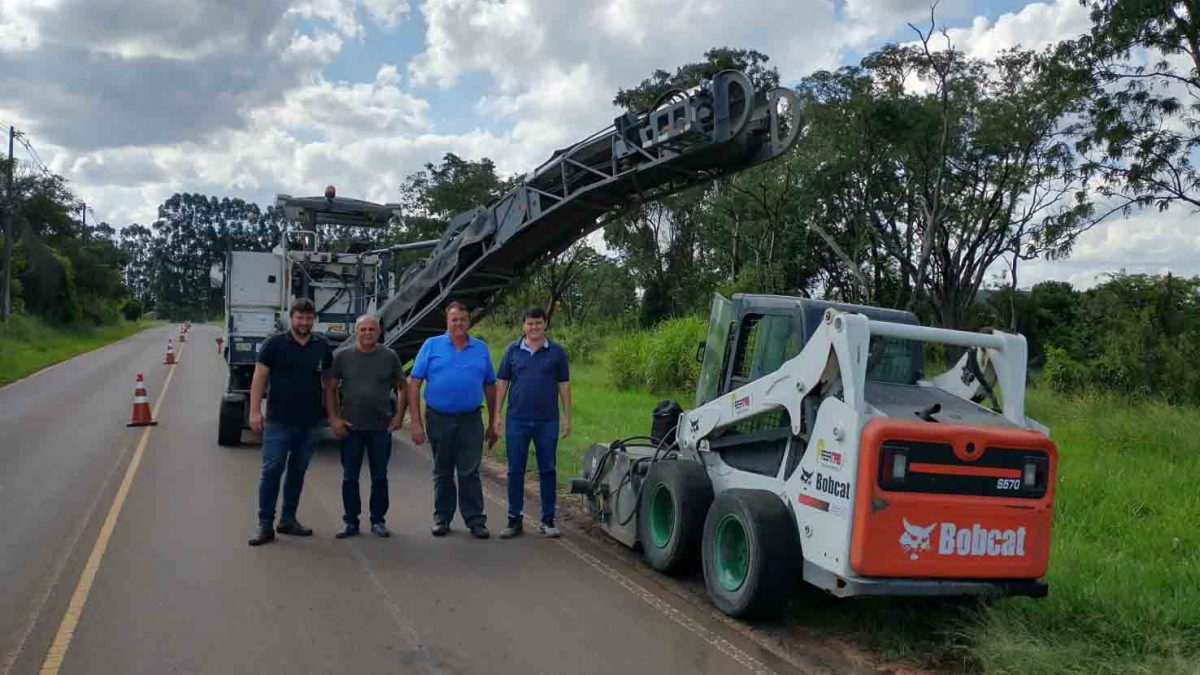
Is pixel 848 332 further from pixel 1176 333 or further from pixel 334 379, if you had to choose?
pixel 1176 333

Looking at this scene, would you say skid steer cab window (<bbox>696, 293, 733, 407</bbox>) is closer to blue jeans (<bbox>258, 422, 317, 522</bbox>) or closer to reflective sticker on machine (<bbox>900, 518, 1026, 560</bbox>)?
reflective sticker on machine (<bbox>900, 518, 1026, 560</bbox>)

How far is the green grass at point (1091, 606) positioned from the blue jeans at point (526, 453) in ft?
8.06

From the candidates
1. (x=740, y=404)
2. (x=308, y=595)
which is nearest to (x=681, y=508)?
(x=740, y=404)

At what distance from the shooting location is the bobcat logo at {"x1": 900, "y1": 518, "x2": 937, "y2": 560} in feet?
16.2

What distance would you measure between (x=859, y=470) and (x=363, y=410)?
4.13 m

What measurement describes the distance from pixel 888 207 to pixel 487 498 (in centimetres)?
2483

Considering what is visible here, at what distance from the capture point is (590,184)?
29.3ft

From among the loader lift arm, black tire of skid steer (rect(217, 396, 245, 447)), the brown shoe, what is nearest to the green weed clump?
the loader lift arm

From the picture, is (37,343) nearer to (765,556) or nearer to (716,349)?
(716,349)

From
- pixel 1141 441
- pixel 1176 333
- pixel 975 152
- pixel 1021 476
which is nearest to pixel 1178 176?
pixel 1176 333

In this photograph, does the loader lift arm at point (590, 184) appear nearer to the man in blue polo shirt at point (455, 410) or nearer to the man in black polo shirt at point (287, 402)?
the man in blue polo shirt at point (455, 410)

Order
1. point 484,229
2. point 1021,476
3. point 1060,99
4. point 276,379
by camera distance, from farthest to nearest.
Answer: point 1060,99, point 484,229, point 276,379, point 1021,476

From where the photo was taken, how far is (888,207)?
31.2 metres

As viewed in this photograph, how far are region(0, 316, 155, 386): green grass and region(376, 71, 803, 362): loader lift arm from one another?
16.0 meters
